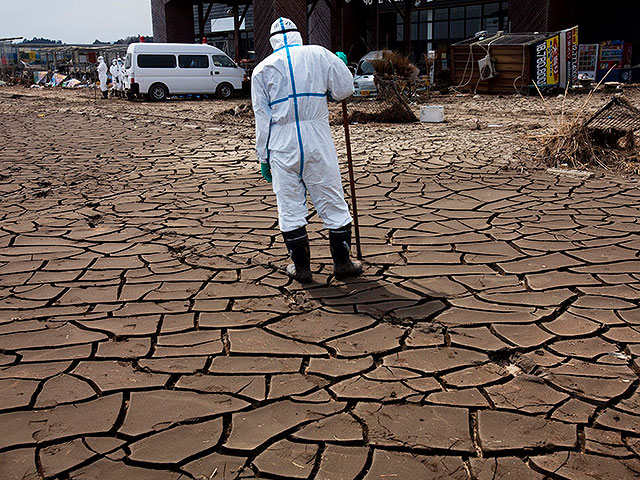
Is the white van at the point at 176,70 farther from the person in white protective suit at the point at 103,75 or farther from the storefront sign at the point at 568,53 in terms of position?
the storefront sign at the point at 568,53

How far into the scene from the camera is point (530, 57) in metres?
18.8

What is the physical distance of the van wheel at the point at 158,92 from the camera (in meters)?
21.9

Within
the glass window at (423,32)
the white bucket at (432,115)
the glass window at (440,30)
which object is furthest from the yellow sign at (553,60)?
the glass window at (423,32)

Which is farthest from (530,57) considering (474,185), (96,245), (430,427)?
(430,427)

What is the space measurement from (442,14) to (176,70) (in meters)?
11.1

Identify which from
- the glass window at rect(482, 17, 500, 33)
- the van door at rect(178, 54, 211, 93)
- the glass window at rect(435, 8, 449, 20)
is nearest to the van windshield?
the van door at rect(178, 54, 211, 93)

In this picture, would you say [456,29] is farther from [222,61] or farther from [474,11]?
[222,61]

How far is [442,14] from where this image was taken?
1041 inches

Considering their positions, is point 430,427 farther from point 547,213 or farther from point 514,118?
point 514,118

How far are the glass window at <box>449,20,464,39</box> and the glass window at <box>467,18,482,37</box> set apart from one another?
0.29 m

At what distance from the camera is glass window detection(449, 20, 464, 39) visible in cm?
2605

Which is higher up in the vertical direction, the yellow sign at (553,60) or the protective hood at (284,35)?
the yellow sign at (553,60)

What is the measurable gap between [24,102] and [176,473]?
23892 mm

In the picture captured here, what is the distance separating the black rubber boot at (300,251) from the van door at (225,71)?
61.9 feet
